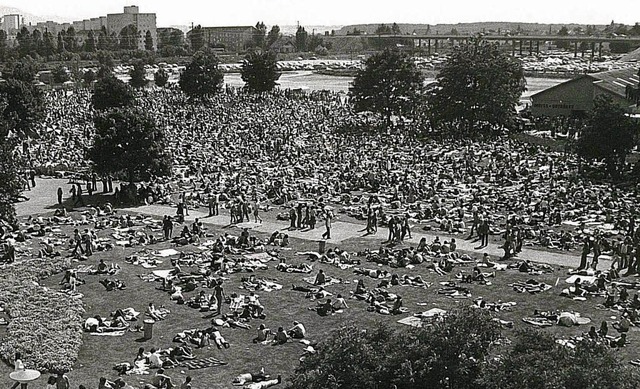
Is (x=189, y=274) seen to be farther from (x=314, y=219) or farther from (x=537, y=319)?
(x=537, y=319)

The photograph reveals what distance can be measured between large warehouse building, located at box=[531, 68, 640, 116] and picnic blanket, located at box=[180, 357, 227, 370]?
173 feet

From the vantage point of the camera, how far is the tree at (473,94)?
61312 mm

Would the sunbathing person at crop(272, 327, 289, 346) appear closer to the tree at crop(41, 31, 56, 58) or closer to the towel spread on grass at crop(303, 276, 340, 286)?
the towel spread on grass at crop(303, 276, 340, 286)

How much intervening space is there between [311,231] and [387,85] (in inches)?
1556

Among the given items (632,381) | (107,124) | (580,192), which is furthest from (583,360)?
(107,124)

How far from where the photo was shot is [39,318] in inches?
852

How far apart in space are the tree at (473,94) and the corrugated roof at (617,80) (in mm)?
8296

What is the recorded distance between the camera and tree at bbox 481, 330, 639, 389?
11172mm

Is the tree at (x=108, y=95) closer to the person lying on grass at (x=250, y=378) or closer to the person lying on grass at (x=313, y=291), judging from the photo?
the person lying on grass at (x=313, y=291)

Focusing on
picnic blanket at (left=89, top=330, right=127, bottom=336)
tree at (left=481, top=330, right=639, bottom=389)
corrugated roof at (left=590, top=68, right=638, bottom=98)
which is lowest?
picnic blanket at (left=89, top=330, right=127, bottom=336)

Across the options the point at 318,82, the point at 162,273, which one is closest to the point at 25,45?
the point at 318,82

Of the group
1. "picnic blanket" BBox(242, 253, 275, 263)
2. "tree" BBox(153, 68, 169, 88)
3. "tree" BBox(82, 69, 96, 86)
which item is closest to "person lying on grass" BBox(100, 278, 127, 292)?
"picnic blanket" BBox(242, 253, 275, 263)

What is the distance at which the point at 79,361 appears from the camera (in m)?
18.9

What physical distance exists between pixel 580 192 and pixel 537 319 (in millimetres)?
18640
